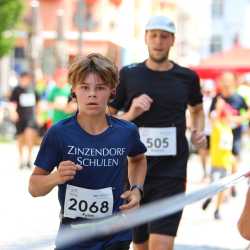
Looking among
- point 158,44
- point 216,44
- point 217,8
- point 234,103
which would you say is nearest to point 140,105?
point 158,44

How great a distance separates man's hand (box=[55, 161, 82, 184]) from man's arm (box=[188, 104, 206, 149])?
2637 mm

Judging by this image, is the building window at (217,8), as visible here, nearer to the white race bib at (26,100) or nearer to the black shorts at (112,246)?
the white race bib at (26,100)

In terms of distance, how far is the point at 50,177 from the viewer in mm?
4805

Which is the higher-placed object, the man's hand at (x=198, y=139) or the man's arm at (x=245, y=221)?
the man's arm at (x=245, y=221)

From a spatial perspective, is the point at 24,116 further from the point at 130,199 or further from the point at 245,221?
the point at 245,221

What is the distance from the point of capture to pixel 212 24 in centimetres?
9138

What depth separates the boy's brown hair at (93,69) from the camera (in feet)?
16.4

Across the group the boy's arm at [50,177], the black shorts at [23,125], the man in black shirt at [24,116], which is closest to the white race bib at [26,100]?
the man in black shirt at [24,116]

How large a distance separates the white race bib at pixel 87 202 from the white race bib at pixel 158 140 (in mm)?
2012

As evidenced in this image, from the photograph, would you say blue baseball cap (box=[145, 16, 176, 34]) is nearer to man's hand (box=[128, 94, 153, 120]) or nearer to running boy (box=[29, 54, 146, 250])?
man's hand (box=[128, 94, 153, 120])

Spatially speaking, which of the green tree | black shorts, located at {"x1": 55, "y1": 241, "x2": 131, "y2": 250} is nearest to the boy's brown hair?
black shorts, located at {"x1": 55, "y1": 241, "x2": 131, "y2": 250}

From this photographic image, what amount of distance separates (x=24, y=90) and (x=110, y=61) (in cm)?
1411

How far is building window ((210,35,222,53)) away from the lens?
3575 inches

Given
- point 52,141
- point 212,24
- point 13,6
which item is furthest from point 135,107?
point 212,24
